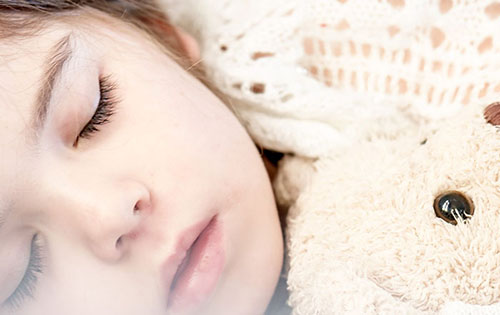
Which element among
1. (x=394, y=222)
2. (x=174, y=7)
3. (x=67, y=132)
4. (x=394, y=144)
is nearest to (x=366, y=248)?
(x=394, y=222)

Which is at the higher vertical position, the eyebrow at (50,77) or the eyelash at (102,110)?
the eyebrow at (50,77)

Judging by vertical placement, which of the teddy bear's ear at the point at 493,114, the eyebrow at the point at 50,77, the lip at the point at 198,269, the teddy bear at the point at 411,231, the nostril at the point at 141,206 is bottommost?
the lip at the point at 198,269

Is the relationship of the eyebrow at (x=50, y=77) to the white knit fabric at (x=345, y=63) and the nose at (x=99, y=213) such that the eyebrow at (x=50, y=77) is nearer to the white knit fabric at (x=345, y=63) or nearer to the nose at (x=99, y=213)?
the nose at (x=99, y=213)

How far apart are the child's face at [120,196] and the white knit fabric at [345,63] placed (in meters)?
0.14

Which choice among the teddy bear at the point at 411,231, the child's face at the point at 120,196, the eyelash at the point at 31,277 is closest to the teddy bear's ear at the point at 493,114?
the teddy bear at the point at 411,231

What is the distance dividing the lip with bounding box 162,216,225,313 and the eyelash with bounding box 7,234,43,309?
0.16 metres

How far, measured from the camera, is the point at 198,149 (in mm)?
733

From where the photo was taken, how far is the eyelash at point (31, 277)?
64 centimetres

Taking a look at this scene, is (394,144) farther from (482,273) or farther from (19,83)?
(19,83)

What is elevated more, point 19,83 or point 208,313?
point 19,83

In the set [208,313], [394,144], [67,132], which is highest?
[67,132]

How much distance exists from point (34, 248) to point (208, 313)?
24 centimetres

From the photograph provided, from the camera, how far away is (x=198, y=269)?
703mm

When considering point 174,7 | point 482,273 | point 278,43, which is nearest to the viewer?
point 482,273
